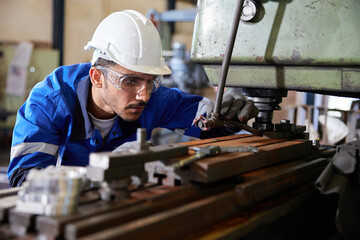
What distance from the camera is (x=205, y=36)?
1.35 m

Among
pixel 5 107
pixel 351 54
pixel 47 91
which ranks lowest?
pixel 5 107

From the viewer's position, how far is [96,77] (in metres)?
1.73

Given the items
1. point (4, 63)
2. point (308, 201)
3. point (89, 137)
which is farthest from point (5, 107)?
point (308, 201)

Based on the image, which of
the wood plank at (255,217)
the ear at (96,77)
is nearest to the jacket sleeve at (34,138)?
the ear at (96,77)

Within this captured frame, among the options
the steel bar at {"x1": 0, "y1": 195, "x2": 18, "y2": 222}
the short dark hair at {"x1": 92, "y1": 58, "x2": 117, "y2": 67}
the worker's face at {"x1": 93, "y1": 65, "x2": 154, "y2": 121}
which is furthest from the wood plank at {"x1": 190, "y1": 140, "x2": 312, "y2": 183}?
the short dark hair at {"x1": 92, "y1": 58, "x2": 117, "y2": 67}

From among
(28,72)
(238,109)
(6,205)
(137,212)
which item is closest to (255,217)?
(137,212)

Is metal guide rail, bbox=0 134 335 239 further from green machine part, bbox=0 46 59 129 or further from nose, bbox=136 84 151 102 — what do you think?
green machine part, bbox=0 46 59 129

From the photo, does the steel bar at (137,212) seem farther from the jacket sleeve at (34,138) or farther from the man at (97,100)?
the jacket sleeve at (34,138)

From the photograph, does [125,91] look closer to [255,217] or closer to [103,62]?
[103,62]

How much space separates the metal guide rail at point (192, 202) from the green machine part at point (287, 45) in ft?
0.77

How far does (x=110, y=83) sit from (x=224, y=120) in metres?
0.56

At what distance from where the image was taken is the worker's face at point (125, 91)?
5.25ft

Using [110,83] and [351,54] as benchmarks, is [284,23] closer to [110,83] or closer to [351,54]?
[351,54]

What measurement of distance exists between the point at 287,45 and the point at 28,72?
520 centimetres
